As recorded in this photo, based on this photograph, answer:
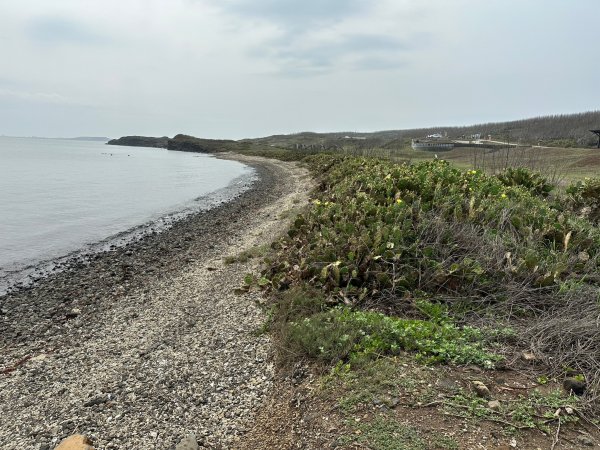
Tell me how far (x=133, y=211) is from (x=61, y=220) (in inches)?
166

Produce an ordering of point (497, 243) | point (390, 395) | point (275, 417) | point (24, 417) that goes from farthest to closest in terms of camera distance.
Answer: point (497, 243)
point (24, 417)
point (275, 417)
point (390, 395)

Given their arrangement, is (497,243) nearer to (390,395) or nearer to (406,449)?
(390,395)

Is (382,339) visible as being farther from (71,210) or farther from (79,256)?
(71,210)

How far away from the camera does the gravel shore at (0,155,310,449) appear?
4805 mm

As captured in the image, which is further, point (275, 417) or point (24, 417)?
point (24, 417)

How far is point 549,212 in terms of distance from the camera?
9234mm

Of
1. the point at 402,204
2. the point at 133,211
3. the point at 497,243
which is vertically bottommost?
the point at 133,211

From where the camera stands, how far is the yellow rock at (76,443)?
4.16 metres

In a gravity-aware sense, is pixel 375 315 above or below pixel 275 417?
above

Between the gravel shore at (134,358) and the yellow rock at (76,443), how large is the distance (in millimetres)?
216

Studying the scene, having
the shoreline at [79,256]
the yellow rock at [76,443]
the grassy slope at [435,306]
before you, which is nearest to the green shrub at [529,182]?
the grassy slope at [435,306]

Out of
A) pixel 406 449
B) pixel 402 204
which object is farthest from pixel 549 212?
pixel 406 449

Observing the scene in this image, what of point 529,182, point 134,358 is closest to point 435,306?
point 134,358

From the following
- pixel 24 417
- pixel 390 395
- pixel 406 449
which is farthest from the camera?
pixel 24 417
